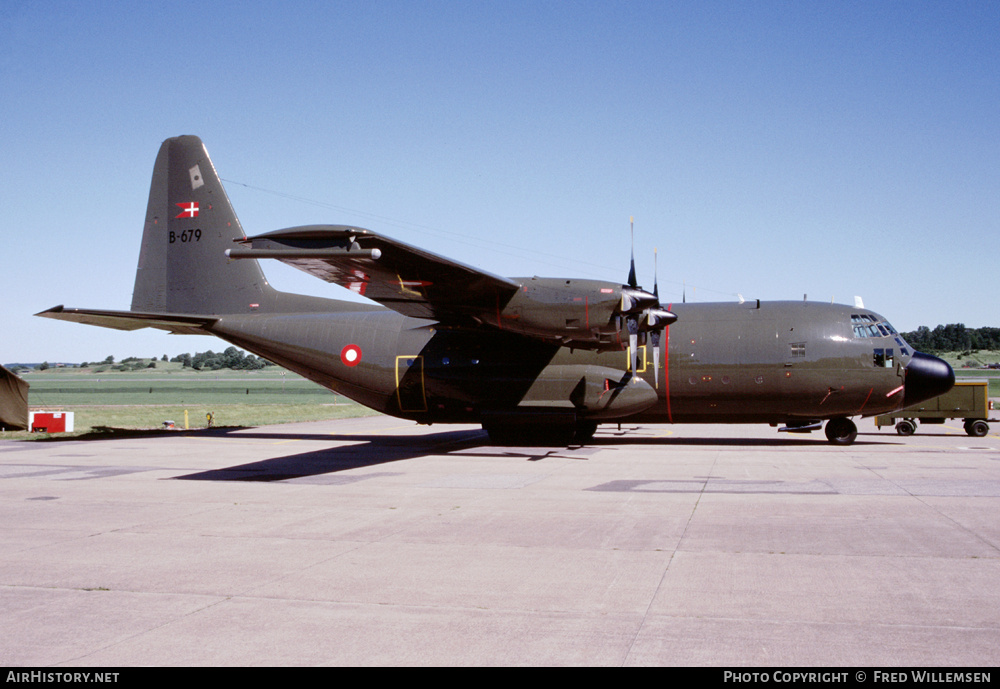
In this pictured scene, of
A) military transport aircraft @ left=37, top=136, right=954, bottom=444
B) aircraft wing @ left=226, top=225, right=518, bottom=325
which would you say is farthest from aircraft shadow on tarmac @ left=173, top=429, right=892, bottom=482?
aircraft wing @ left=226, top=225, right=518, bottom=325

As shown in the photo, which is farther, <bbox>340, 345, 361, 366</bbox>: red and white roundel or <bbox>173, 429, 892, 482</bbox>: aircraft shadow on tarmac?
<bbox>340, 345, 361, 366</bbox>: red and white roundel

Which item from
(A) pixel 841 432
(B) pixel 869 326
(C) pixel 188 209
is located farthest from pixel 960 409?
(C) pixel 188 209

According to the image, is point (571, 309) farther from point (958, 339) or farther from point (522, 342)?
point (958, 339)

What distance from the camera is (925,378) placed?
2072 cm

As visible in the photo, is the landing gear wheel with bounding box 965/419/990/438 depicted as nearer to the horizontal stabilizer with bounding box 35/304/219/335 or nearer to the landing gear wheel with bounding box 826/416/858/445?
the landing gear wheel with bounding box 826/416/858/445

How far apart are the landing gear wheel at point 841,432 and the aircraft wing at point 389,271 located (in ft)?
35.5

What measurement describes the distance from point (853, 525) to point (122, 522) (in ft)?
32.1

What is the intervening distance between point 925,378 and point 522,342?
1082cm

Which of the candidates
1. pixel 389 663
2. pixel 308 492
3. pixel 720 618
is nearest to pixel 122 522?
pixel 308 492

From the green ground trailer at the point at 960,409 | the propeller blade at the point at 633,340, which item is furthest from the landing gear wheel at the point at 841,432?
the propeller blade at the point at 633,340

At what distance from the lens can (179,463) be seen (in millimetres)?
17969

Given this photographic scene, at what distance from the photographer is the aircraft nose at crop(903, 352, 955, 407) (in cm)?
2072

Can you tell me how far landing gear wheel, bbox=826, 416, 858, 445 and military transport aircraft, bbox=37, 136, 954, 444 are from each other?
60 mm
